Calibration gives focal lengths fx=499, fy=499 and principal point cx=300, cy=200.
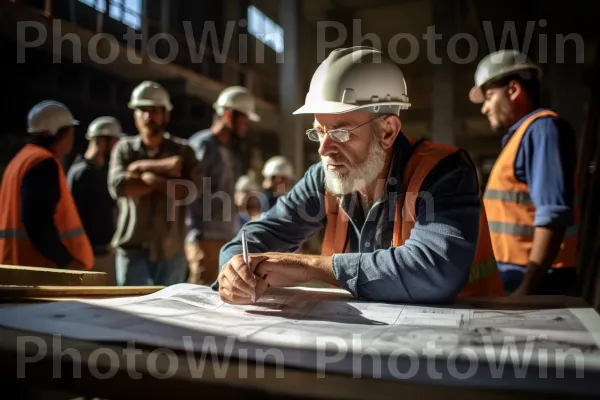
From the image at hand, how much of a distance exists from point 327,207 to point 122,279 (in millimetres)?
2344

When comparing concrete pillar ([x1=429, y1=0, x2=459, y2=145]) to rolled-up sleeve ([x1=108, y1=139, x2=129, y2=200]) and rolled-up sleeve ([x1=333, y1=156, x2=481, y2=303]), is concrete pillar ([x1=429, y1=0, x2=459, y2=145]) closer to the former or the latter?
rolled-up sleeve ([x1=108, y1=139, x2=129, y2=200])

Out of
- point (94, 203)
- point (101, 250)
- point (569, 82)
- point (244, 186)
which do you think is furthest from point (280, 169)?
point (569, 82)

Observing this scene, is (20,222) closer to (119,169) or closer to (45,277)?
(119,169)

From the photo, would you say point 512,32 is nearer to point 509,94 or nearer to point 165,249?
point 509,94

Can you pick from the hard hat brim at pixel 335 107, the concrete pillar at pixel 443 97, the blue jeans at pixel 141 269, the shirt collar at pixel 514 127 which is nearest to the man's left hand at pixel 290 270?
the hard hat brim at pixel 335 107

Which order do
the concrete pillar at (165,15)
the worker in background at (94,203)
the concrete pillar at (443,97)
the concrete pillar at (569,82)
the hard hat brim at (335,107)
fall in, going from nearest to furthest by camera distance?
the hard hat brim at (335,107) → the worker in background at (94,203) → the concrete pillar at (569,82) → the concrete pillar at (443,97) → the concrete pillar at (165,15)

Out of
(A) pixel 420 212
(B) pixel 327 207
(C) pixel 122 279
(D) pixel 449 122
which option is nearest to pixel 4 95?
(C) pixel 122 279

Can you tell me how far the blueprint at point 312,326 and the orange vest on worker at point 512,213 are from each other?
102cm

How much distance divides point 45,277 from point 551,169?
1.87 m

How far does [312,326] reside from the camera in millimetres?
1008

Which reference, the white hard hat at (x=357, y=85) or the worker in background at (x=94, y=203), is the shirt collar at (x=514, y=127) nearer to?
the white hard hat at (x=357, y=85)

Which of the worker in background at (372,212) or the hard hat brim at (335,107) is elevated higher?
the hard hat brim at (335,107)

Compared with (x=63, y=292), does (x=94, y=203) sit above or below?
above

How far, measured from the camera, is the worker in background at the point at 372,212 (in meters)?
1.37
